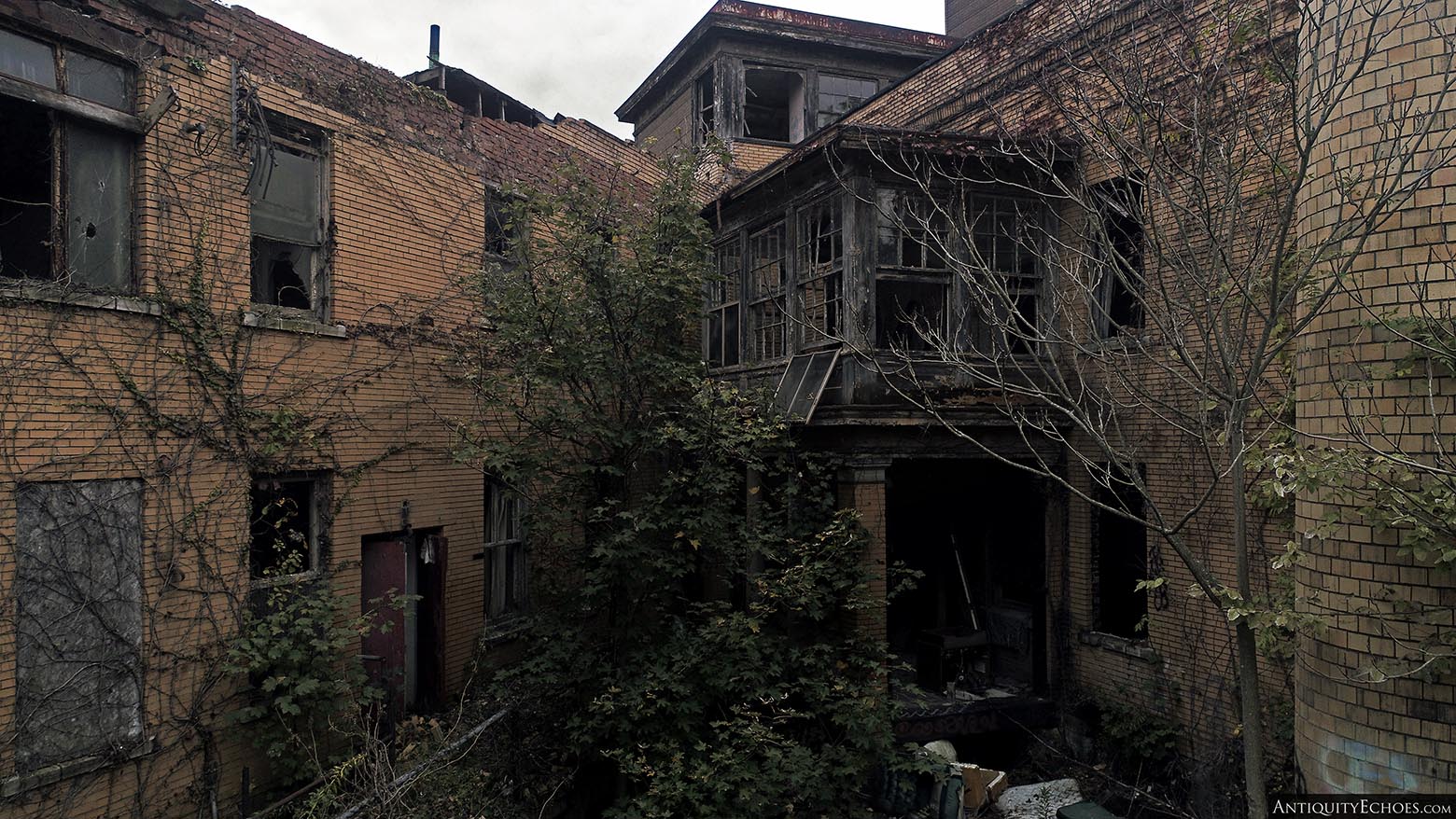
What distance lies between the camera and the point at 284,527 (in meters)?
8.18

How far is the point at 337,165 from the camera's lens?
344 inches

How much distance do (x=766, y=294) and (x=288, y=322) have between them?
19.8 ft

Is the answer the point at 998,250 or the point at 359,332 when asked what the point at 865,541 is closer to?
the point at 998,250

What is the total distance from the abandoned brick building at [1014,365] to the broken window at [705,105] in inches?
Result: 189

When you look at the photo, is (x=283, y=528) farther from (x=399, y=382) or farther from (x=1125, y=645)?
(x=1125, y=645)

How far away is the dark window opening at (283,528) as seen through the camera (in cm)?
782

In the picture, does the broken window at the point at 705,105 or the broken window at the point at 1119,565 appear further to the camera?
the broken window at the point at 705,105

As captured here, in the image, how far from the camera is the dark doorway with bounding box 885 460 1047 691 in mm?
10836

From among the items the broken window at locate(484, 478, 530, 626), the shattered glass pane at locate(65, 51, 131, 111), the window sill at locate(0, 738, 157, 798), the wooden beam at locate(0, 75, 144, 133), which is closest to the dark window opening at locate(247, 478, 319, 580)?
the window sill at locate(0, 738, 157, 798)

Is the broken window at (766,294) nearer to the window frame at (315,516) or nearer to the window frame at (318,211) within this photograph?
the window frame at (318,211)

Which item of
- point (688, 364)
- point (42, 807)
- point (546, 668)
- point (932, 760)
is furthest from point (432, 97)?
point (932, 760)

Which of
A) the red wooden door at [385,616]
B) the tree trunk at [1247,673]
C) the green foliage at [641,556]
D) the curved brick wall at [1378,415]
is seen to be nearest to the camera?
the tree trunk at [1247,673]

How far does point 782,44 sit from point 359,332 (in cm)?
1249

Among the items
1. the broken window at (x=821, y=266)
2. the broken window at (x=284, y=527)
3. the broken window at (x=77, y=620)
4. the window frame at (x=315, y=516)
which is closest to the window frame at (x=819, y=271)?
the broken window at (x=821, y=266)
